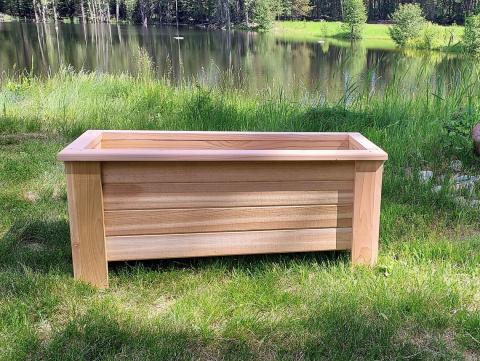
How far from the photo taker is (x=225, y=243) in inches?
78.7

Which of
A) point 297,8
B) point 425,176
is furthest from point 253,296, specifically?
point 297,8

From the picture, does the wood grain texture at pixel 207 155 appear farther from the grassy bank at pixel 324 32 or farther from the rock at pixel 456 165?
the grassy bank at pixel 324 32

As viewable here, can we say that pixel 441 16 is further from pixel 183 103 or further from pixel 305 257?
pixel 305 257

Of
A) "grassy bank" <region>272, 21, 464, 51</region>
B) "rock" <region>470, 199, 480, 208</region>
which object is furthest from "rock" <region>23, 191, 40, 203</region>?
"grassy bank" <region>272, 21, 464, 51</region>

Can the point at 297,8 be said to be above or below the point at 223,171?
above

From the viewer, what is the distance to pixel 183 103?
586 cm

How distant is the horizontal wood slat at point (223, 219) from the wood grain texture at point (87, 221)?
6 cm

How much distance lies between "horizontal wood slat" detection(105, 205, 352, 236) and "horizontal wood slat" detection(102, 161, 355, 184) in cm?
13

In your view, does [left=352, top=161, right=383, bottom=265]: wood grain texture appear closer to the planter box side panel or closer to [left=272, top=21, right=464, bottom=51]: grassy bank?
the planter box side panel

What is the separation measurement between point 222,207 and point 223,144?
0.56 meters

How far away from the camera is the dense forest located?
50.8 metres

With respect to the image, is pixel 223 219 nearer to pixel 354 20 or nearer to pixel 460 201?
pixel 460 201

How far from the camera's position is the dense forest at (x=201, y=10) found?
2000 inches

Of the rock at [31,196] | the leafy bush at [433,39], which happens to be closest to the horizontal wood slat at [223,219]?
the rock at [31,196]
